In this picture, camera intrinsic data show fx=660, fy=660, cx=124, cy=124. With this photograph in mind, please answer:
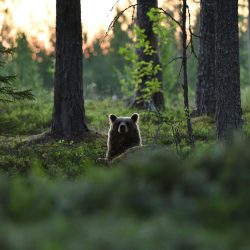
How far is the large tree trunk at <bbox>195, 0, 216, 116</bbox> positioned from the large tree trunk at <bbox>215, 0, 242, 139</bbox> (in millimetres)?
5666

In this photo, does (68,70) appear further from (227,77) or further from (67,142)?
(227,77)

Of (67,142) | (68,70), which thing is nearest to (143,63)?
(68,70)

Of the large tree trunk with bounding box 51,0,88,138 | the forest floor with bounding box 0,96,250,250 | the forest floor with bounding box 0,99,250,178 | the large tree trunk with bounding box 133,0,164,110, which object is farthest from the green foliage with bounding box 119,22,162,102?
the forest floor with bounding box 0,96,250,250

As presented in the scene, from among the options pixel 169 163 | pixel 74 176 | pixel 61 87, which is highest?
pixel 61 87

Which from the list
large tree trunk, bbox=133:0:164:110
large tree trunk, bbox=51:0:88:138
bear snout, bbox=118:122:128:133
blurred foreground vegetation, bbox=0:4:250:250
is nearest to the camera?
blurred foreground vegetation, bbox=0:4:250:250

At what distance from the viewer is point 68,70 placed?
16.0 m

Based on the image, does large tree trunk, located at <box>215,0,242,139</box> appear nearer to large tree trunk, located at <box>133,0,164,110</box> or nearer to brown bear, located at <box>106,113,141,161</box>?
brown bear, located at <box>106,113,141,161</box>

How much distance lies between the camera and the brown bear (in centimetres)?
1434

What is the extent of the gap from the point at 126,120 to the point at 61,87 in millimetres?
2130

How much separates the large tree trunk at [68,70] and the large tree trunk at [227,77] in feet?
14.2

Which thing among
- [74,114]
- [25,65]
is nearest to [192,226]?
[74,114]

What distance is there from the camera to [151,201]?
5.21 m

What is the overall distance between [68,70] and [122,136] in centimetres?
247

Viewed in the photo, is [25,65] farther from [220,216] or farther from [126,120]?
[220,216]
